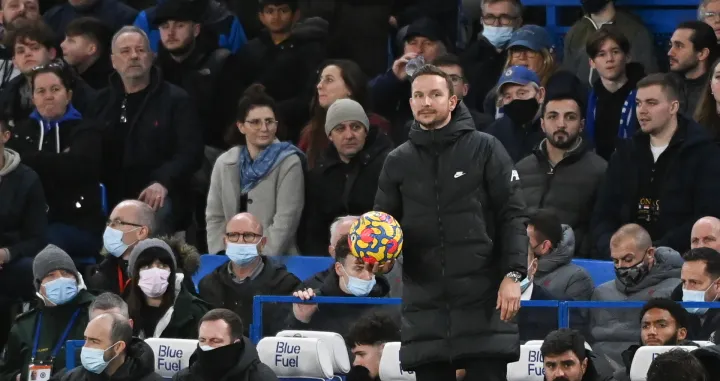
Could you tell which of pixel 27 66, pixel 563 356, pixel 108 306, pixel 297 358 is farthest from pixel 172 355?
pixel 27 66

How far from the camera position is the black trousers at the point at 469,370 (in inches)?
349

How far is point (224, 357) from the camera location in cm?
1065

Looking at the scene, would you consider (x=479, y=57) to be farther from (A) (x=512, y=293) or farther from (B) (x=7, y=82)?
(A) (x=512, y=293)

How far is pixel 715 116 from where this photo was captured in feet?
42.8

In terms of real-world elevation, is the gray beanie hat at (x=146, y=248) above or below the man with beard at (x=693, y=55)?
below

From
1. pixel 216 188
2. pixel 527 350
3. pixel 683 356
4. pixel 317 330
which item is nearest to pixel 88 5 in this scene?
pixel 216 188

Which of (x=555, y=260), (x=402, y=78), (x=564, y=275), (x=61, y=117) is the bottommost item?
(x=564, y=275)

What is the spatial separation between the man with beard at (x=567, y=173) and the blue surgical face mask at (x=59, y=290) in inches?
134

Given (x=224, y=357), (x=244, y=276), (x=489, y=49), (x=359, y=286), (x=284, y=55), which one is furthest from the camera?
(x=284, y=55)

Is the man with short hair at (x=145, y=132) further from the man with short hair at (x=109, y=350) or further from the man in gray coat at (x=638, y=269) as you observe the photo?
the man in gray coat at (x=638, y=269)

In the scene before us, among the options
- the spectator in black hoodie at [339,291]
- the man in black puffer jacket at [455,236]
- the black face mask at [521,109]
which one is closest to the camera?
the man in black puffer jacket at [455,236]

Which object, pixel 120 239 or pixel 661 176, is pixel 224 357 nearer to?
pixel 120 239

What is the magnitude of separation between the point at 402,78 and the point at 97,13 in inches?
137

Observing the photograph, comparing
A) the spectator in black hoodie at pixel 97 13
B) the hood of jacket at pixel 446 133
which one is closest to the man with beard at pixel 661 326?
the hood of jacket at pixel 446 133
